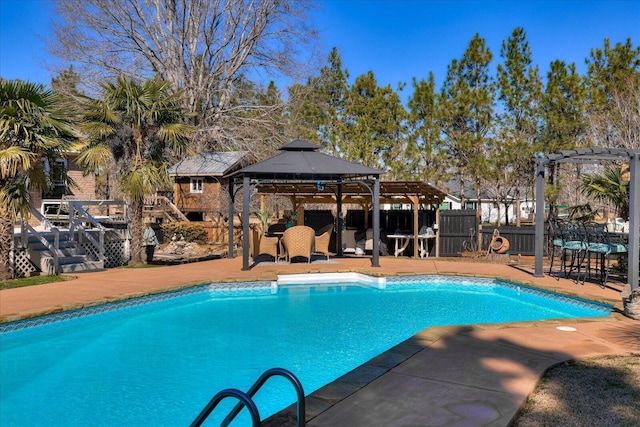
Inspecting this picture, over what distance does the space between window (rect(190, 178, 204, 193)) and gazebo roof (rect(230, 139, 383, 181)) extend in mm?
12501

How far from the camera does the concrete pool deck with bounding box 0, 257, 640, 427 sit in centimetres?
333

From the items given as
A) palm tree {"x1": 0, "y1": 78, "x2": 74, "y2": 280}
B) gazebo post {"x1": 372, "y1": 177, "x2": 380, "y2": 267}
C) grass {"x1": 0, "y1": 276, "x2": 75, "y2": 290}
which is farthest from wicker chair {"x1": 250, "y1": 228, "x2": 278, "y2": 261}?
palm tree {"x1": 0, "y1": 78, "x2": 74, "y2": 280}

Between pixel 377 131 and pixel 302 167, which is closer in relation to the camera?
pixel 302 167

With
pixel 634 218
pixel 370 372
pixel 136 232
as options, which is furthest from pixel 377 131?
pixel 370 372

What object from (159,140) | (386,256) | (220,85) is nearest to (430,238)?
(386,256)

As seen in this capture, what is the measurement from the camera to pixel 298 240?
1230 cm

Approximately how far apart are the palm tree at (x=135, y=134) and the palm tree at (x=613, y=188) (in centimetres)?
951

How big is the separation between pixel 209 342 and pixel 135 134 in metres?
7.09

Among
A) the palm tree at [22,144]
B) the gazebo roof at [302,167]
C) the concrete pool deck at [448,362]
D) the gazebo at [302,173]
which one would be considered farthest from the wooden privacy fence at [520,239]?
the palm tree at [22,144]

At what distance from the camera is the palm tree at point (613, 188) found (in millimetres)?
9891

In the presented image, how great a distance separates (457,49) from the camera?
22969 millimetres

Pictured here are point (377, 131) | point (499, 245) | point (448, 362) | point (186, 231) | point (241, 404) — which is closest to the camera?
point (241, 404)

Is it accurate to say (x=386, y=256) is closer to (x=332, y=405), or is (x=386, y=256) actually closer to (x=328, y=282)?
(x=328, y=282)

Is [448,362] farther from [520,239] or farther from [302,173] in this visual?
[520,239]
